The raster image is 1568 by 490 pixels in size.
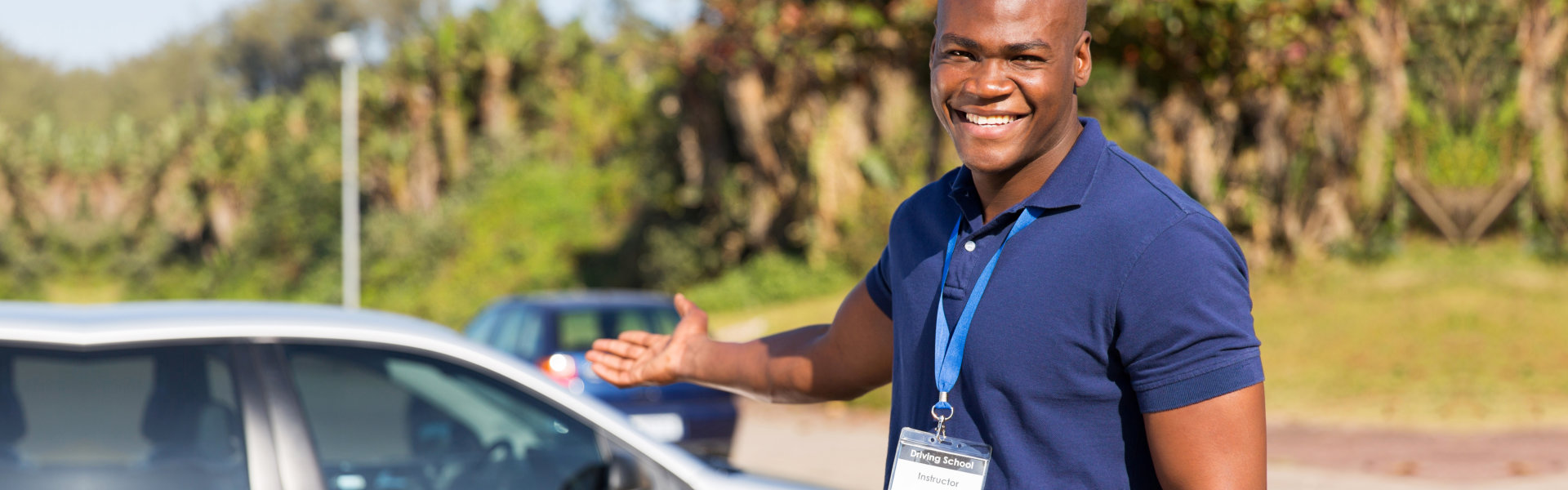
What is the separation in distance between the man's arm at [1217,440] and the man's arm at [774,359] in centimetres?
68

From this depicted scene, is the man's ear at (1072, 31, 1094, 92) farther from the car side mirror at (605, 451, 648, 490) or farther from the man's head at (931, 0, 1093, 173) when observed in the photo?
the car side mirror at (605, 451, 648, 490)

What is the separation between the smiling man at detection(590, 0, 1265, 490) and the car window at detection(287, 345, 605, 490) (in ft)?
5.94

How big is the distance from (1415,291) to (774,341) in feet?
42.5

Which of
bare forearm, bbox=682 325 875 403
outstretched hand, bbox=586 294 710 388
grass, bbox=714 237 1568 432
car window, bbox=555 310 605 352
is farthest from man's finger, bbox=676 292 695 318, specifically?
grass, bbox=714 237 1568 432

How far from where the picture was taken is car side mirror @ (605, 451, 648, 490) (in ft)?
11.2

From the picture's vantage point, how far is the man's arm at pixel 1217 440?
62.6 inches

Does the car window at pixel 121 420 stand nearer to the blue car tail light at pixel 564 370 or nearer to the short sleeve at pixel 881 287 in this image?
the short sleeve at pixel 881 287

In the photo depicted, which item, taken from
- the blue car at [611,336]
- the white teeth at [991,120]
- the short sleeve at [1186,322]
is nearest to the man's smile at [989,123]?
the white teeth at [991,120]

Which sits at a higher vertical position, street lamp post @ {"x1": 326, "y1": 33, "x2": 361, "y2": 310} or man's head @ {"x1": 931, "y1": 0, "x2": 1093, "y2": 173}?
street lamp post @ {"x1": 326, "y1": 33, "x2": 361, "y2": 310}

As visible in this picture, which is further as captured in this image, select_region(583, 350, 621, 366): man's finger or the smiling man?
select_region(583, 350, 621, 366): man's finger

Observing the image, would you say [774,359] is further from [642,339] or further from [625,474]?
[625,474]

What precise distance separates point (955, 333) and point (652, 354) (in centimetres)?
97

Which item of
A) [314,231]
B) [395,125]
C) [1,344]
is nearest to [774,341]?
[1,344]

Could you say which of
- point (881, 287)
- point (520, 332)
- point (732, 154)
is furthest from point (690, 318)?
point (732, 154)
